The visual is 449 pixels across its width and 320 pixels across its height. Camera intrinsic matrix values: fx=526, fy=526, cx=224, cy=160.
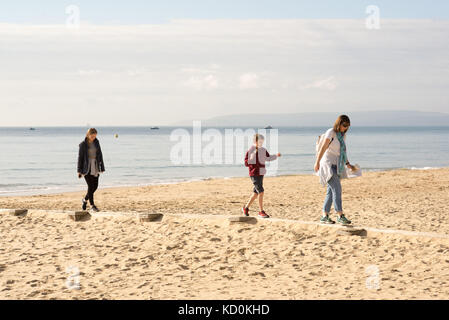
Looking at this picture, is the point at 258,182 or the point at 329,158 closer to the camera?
the point at 329,158

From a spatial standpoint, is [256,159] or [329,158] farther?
[256,159]

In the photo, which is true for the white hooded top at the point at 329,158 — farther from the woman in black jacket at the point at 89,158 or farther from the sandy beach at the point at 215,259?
the woman in black jacket at the point at 89,158

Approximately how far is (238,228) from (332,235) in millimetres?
1529

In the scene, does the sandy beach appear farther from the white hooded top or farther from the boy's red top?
the boy's red top

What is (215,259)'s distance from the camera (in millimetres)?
7242

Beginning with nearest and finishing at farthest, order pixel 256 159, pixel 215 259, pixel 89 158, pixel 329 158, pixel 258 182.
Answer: pixel 215 259 → pixel 329 158 → pixel 256 159 → pixel 258 182 → pixel 89 158

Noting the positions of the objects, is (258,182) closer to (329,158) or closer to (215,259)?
(329,158)

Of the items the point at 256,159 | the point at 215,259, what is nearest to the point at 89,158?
the point at 256,159

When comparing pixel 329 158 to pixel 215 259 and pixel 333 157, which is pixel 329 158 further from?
pixel 215 259

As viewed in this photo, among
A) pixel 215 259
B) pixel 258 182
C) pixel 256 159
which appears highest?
pixel 256 159

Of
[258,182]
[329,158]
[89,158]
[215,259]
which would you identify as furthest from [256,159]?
[89,158]

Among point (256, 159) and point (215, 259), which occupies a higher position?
point (256, 159)

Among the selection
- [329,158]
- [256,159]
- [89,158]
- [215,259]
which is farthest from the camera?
[89,158]

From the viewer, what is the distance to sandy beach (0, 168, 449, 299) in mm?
5977
